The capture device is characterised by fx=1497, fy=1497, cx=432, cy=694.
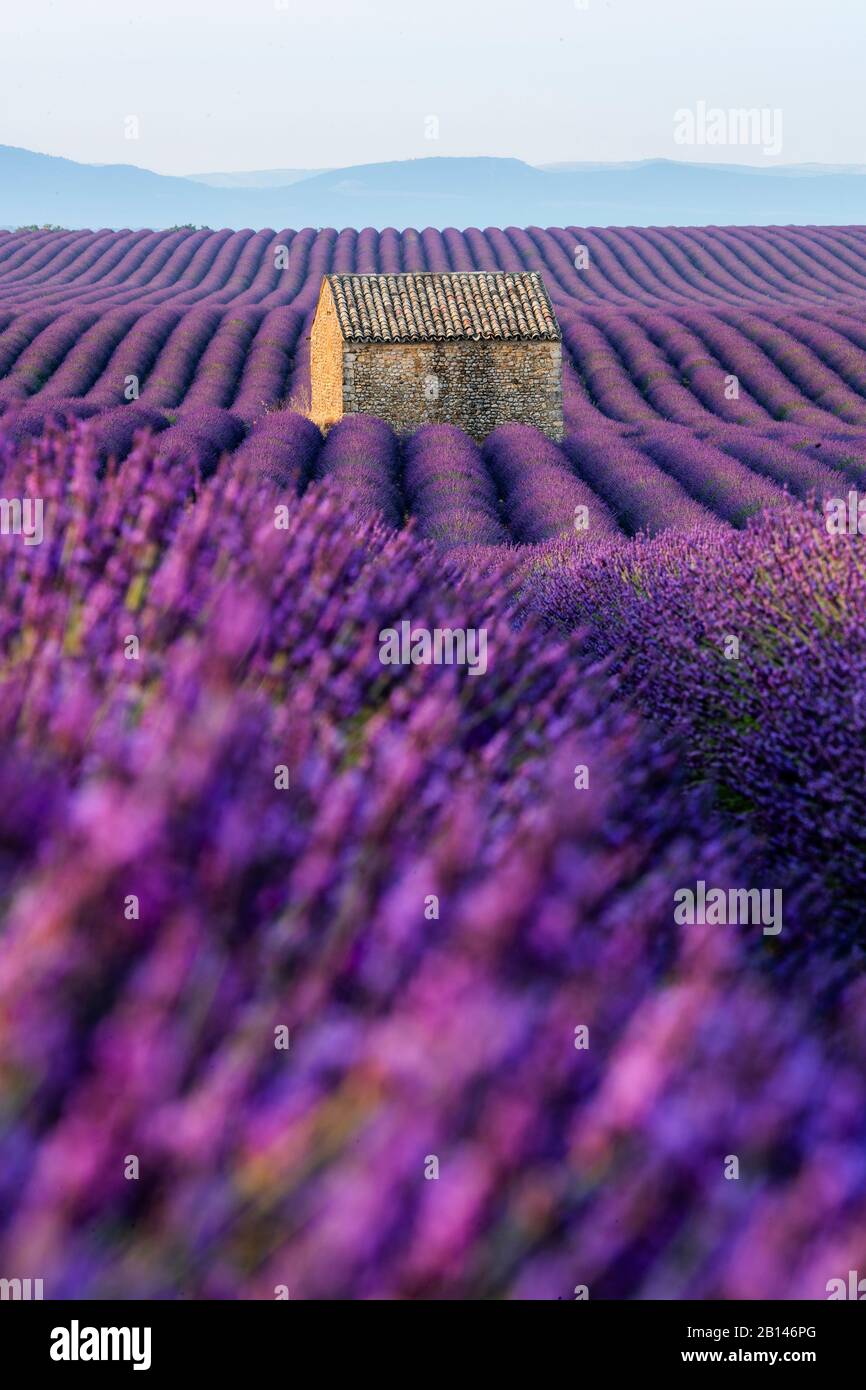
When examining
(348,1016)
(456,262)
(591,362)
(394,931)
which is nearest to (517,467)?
(591,362)

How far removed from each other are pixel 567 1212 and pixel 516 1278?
0.37ft

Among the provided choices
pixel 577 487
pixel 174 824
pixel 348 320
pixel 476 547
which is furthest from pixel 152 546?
pixel 348 320

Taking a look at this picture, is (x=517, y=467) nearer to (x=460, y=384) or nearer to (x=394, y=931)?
(x=460, y=384)

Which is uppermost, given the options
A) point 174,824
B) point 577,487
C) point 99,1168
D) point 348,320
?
point 348,320

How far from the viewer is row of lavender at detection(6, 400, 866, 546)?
15.1 m

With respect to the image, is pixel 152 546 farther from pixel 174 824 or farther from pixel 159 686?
pixel 174 824

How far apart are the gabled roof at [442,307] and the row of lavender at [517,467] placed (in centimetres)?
241

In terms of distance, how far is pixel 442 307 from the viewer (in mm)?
24797

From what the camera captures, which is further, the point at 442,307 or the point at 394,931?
the point at 442,307

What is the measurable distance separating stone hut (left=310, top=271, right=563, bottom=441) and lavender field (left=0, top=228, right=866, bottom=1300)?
18.8m

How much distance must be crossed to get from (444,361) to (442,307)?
122cm
